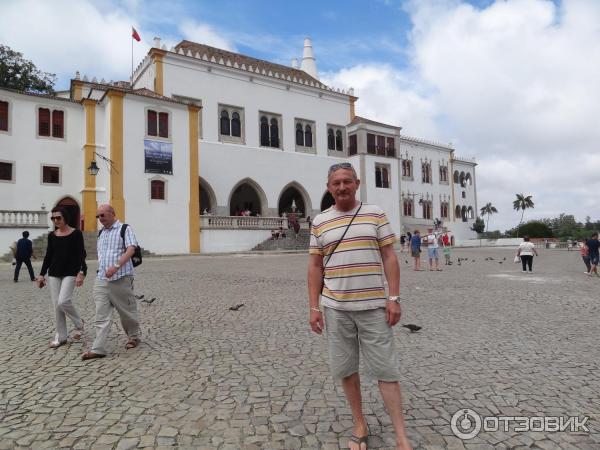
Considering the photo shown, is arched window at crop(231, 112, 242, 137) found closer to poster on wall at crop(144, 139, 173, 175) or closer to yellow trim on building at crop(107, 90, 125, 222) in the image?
poster on wall at crop(144, 139, 173, 175)

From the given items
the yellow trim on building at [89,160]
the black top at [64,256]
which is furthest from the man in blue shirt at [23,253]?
the yellow trim on building at [89,160]

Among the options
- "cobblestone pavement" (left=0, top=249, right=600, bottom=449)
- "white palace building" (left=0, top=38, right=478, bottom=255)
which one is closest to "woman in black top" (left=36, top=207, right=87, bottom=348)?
"cobblestone pavement" (left=0, top=249, right=600, bottom=449)

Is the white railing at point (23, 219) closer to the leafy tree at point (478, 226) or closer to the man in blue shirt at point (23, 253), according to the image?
the man in blue shirt at point (23, 253)

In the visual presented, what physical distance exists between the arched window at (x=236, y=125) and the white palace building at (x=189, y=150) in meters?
0.08

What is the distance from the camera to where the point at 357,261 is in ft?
9.27

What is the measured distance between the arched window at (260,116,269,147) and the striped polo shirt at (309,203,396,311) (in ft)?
107

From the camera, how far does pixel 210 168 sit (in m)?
31.3

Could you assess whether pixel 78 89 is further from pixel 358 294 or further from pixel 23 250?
pixel 358 294

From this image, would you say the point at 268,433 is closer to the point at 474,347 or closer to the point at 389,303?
the point at 389,303

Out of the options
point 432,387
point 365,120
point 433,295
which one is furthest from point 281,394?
point 365,120

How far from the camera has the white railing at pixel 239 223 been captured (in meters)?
28.2

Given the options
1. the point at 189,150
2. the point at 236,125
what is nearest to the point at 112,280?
the point at 189,150

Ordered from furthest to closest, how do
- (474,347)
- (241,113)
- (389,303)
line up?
(241,113) → (474,347) → (389,303)

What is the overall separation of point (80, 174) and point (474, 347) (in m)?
26.9
